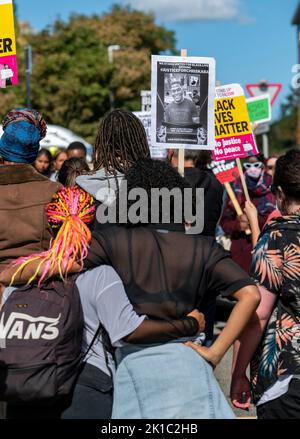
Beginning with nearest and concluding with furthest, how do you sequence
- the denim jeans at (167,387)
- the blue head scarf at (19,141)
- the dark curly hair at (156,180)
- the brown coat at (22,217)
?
the denim jeans at (167,387)
the dark curly hair at (156,180)
the brown coat at (22,217)
the blue head scarf at (19,141)

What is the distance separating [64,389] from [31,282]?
0.44 metres

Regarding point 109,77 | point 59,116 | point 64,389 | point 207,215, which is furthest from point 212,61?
point 109,77

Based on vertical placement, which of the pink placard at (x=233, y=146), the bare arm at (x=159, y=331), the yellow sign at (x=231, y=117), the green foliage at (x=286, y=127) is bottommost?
the green foliage at (x=286, y=127)

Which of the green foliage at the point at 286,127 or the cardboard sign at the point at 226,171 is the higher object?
the cardboard sign at the point at 226,171

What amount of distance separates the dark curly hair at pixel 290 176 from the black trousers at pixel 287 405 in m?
0.82

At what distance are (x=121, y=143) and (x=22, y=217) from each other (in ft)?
2.41

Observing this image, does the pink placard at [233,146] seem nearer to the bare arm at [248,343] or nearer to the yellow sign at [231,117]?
the yellow sign at [231,117]

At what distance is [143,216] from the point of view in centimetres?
331

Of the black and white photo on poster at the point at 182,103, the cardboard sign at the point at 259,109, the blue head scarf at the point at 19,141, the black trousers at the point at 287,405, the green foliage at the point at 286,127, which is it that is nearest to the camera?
the black trousers at the point at 287,405

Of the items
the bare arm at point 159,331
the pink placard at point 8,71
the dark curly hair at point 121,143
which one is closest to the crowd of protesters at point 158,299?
the bare arm at point 159,331

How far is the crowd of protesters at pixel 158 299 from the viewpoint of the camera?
124 inches

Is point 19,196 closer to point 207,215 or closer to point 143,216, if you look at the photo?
point 143,216

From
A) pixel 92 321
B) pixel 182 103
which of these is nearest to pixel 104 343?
pixel 92 321

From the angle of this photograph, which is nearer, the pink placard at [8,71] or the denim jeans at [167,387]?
the denim jeans at [167,387]
